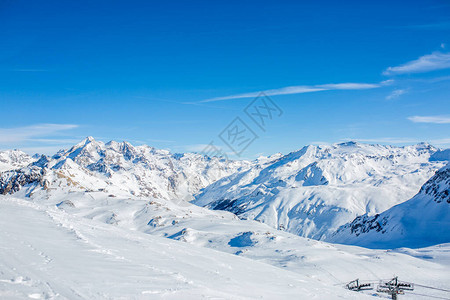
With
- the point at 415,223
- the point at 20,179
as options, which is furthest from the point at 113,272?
the point at 20,179

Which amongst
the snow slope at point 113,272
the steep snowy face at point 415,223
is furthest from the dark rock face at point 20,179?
the steep snowy face at point 415,223

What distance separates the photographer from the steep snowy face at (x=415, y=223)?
143 meters

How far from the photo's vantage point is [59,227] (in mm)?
28312

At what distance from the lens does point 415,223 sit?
518ft

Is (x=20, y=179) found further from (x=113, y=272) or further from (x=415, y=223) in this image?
(x=415, y=223)

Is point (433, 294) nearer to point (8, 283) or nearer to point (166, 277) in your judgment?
point (166, 277)

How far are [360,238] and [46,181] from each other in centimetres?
17884

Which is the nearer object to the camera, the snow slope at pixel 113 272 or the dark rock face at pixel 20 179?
the snow slope at pixel 113 272

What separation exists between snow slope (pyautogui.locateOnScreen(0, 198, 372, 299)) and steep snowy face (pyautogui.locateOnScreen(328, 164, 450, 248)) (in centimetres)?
14160

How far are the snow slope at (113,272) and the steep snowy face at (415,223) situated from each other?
142 meters

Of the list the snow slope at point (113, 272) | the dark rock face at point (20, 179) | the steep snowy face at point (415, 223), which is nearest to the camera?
the snow slope at point (113, 272)

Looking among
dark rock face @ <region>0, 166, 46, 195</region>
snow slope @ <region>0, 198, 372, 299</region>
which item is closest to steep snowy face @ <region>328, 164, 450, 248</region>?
snow slope @ <region>0, 198, 372, 299</region>

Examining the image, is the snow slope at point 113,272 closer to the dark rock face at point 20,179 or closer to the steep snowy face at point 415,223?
the steep snowy face at point 415,223

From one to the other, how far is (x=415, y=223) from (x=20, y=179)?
711 feet
